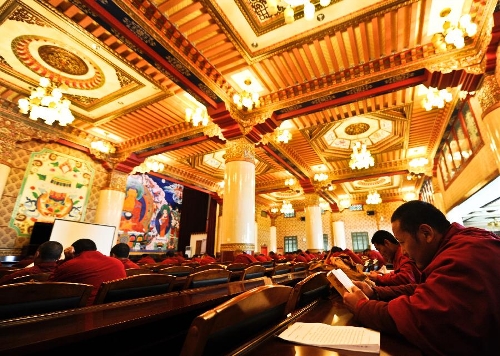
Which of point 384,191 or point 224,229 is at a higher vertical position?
point 384,191

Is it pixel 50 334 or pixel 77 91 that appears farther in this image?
pixel 77 91

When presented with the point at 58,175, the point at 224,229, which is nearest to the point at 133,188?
the point at 58,175

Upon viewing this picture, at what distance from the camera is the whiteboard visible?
694cm

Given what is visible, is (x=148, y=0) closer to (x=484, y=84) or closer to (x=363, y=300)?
(x=363, y=300)

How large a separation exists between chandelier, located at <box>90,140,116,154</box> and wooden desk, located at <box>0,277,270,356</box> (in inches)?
300

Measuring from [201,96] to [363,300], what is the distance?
488cm

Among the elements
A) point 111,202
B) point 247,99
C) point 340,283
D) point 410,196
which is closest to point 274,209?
point 410,196

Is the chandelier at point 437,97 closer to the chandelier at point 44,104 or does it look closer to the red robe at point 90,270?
the red robe at point 90,270

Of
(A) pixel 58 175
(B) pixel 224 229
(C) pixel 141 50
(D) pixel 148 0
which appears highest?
(D) pixel 148 0

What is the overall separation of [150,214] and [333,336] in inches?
495

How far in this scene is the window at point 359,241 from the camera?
16.8 m

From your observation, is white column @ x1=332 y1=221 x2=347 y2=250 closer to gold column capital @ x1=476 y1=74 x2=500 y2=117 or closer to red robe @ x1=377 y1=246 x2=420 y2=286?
gold column capital @ x1=476 y1=74 x2=500 y2=117

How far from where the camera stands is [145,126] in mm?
7434

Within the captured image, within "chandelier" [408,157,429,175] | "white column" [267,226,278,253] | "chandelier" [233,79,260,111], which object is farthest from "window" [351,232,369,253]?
"chandelier" [233,79,260,111]
